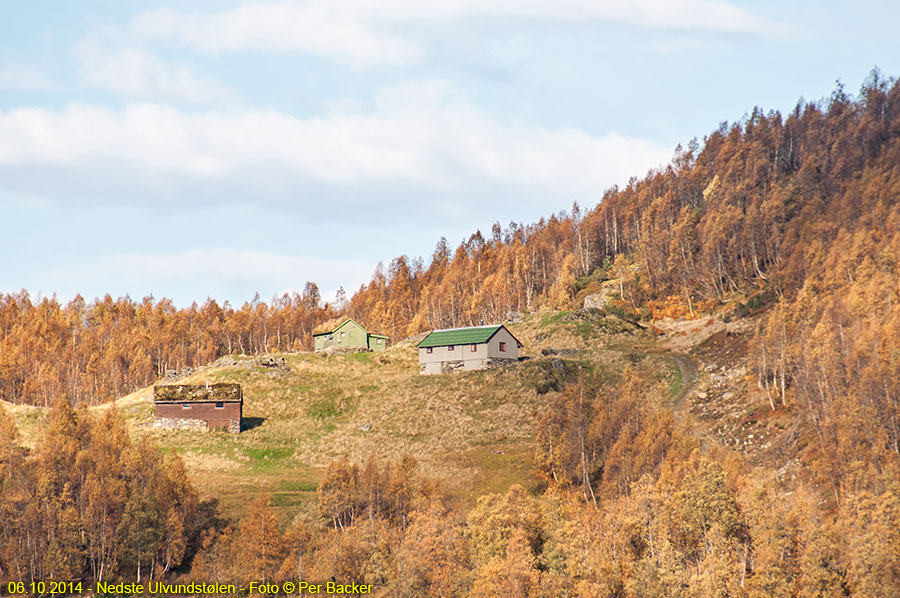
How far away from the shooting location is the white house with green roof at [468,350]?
9350 centimetres

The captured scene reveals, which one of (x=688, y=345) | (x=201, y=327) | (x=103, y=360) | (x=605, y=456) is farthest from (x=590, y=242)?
(x=605, y=456)

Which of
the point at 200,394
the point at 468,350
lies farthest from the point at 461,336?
the point at 200,394

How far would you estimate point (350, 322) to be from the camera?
117 metres

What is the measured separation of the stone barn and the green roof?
88.1 feet

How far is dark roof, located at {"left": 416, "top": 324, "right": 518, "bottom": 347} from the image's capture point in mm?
94062

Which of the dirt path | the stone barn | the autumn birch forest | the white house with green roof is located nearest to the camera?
the autumn birch forest

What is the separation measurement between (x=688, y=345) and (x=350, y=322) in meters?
49.6

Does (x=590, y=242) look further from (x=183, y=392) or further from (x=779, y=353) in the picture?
(x=183, y=392)

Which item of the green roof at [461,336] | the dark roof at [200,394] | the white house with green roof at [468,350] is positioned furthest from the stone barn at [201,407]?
the green roof at [461,336]

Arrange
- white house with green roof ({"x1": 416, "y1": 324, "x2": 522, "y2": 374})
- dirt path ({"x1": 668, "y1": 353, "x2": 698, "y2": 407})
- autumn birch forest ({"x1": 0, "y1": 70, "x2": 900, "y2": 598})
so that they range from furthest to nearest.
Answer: white house with green roof ({"x1": 416, "y1": 324, "x2": 522, "y2": 374})
dirt path ({"x1": 668, "y1": 353, "x2": 698, "y2": 407})
autumn birch forest ({"x1": 0, "y1": 70, "x2": 900, "y2": 598})

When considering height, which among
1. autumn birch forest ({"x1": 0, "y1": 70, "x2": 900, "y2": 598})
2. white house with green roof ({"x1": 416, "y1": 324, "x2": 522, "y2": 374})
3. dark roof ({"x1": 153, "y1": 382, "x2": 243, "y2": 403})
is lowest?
autumn birch forest ({"x1": 0, "y1": 70, "x2": 900, "y2": 598})

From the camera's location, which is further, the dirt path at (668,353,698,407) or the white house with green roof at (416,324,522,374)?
the white house with green roof at (416,324,522,374)

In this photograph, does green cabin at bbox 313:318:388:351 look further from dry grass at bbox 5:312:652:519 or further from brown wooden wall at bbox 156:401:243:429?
brown wooden wall at bbox 156:401:243:429

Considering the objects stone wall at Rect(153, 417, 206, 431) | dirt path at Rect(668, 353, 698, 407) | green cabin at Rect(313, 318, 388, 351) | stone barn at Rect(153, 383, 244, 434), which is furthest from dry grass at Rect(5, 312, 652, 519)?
green cabin at Rect(313, 318, 388, 351)
